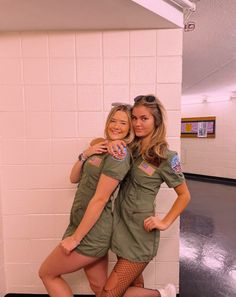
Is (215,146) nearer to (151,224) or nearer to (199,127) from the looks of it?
(199,127)

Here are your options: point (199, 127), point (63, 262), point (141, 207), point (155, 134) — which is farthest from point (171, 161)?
point (199, 127)

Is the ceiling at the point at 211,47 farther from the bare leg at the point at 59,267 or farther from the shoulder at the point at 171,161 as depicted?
the bare leg at the point at 59,267

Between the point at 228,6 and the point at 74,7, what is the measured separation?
1232mm

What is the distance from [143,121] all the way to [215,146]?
19.0ft

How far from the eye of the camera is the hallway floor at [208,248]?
6.56 ft

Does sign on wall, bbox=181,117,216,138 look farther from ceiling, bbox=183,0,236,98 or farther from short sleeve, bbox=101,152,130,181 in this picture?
short sleeve, bbox=101,152,130,181

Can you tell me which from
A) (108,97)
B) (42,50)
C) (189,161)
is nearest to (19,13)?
(42,50)

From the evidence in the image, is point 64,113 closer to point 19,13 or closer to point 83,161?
point 83,161

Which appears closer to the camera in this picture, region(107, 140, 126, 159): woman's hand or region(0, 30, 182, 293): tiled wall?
region(107, 140, 126, 159): woman's hand

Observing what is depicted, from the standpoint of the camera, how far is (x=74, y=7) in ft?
4.21

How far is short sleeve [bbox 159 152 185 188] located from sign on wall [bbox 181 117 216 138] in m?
5.73

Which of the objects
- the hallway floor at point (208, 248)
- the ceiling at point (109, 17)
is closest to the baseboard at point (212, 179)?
the hallway floor at point (208, 248)

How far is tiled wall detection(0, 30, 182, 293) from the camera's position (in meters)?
1.60

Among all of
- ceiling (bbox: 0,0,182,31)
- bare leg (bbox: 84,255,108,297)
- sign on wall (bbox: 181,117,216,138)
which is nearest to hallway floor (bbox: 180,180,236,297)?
bare leg (bbox: 84,255,108,297)
